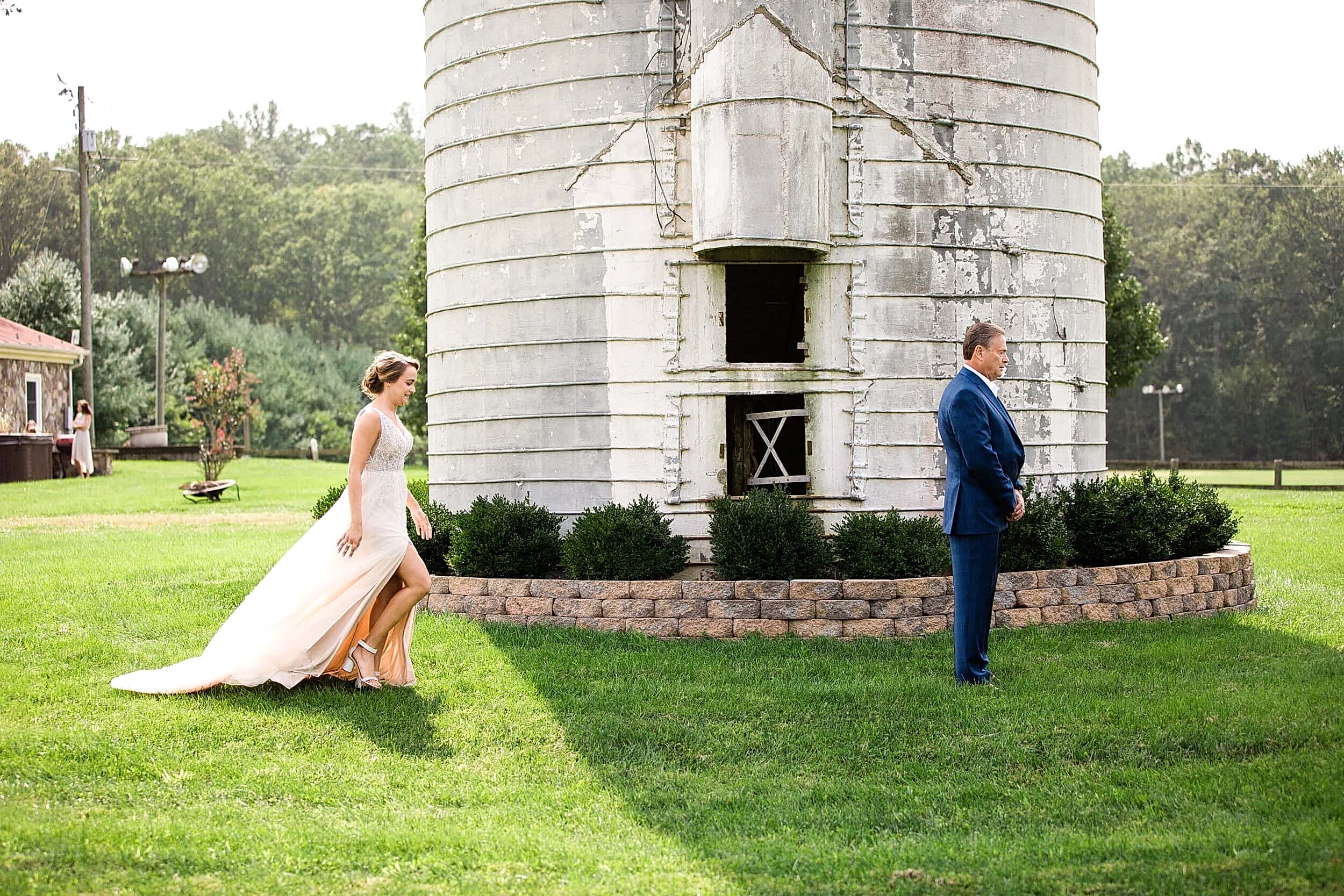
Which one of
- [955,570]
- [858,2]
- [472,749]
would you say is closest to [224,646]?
[472,749]

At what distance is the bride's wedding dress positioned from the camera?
8523mm

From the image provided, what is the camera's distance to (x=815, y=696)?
8.39m

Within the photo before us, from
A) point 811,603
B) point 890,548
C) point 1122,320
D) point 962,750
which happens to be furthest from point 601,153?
point 1122,320

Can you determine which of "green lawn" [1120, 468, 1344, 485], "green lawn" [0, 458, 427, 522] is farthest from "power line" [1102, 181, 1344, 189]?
"green lawn" [0, 458, 427, 522]

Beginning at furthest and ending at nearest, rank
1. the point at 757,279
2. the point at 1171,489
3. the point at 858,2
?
the point at 757,279, the point at 1171,489, the point at 858,2

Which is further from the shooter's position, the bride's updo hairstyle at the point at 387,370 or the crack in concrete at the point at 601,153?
the crack in concrete at the point at 601,153

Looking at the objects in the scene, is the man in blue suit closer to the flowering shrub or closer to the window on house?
the window on house

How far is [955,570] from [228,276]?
249 ft

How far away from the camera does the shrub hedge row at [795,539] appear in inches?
431

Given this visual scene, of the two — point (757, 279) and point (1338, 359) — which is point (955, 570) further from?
point (1338, 359)

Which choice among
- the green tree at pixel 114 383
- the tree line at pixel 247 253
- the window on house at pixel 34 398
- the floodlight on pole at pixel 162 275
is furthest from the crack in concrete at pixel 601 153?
the tree line at pixel 247 253

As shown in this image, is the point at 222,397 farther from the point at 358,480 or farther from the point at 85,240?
the point at 358,480

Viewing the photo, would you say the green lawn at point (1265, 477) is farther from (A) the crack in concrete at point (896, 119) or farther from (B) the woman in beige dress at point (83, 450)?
(B) the woman in beige dress at point (83, 450)

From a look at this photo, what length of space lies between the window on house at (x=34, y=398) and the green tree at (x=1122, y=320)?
29.5 metres
